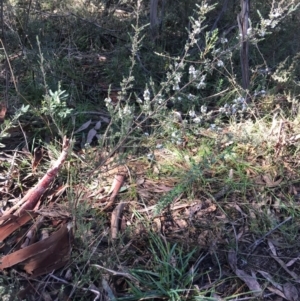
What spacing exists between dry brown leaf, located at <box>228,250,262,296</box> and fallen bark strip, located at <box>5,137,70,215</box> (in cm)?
98

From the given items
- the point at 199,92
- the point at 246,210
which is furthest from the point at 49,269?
the point at 199,92

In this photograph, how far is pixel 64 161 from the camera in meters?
2.44

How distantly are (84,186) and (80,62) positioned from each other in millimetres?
1566

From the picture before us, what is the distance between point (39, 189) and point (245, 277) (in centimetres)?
112

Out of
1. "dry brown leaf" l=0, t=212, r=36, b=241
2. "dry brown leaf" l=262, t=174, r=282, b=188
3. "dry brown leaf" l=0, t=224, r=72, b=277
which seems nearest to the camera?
"dry brown leaf" l=0, t=224, r=72, b=277

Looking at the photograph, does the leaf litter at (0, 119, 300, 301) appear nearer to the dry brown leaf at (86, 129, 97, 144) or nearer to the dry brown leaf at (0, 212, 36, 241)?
the dry brown leaf at (0, 212, 36, 241)

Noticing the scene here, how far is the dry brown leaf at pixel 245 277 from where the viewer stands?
6.91 feet

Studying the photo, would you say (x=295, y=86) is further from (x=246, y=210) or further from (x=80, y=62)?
(x=80, y=62)

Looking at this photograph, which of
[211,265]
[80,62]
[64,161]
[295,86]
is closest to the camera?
[211,265]

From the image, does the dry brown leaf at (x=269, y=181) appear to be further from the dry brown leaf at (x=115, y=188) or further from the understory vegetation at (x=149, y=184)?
the dry brown leaf at (x=115, y=188)

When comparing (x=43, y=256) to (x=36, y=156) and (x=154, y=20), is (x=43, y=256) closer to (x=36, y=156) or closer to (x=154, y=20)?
(x=36, y=156)

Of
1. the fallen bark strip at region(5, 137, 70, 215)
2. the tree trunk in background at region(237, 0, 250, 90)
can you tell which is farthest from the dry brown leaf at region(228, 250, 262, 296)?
the tree trunk in background at region(237, 0, 250, 90)

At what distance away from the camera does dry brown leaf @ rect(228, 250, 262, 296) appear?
2.11 metres

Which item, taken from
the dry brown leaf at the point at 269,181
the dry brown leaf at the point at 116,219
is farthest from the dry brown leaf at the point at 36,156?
the dry brown leaf at the point at 269,181
